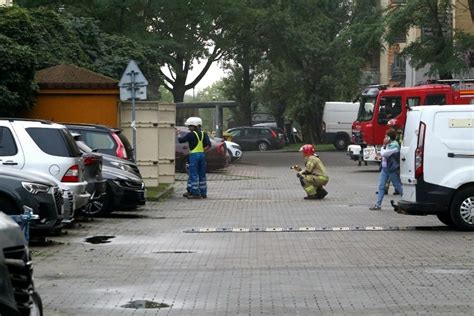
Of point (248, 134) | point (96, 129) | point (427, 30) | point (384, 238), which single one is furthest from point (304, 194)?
point (248, 134)

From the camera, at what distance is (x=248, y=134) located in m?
59.5

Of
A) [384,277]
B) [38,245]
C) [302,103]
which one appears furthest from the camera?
[302,103]

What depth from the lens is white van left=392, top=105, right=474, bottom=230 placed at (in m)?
15.1

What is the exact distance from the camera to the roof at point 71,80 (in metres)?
23.1

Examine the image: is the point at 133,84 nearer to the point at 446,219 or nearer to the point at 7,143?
the point at 7,143

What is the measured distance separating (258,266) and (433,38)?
99.9 feet

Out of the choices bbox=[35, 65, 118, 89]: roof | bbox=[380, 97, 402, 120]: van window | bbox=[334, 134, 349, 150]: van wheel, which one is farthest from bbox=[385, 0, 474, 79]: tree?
bbox=[35, 65, 118, 89]: roof

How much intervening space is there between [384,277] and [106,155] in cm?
973

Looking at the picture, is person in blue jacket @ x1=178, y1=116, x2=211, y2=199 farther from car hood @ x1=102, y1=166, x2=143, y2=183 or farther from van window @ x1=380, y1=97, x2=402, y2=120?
van window @ x1=380, y1=97, x2=402, y2=120

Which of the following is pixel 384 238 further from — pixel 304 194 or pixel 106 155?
pixel 304 194

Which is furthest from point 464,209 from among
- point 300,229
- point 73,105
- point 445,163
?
point 73,105

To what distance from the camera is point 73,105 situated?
23312mm

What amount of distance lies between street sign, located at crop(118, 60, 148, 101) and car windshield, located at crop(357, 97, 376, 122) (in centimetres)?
1627

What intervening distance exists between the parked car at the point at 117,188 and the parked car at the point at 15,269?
39.3ft
